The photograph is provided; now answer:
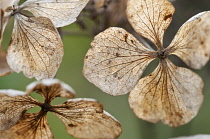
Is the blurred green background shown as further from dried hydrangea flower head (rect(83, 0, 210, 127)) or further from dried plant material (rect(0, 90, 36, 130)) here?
dried plant material (rect(0, 90, 36, 130))

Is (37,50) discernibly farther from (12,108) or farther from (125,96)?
(125,96)

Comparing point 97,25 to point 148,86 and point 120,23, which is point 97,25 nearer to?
point 120,23

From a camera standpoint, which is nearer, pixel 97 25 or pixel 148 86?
pixel 148 86

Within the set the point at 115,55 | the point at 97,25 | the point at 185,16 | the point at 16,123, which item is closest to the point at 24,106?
the point at 16,123

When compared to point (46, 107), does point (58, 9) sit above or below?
above

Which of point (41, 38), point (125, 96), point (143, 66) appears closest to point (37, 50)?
point (41, 38)

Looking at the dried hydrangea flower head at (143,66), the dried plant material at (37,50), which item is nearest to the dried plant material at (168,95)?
the dried hydrangea flower head at (143,66)
